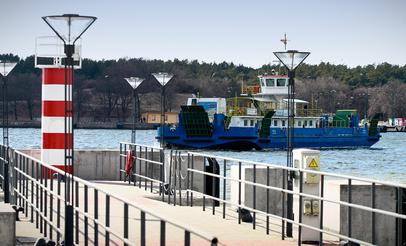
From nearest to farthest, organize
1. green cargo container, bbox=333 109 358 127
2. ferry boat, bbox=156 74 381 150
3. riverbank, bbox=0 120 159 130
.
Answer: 1. ferry boat, bbox=156 74 381 150
2. green cargo container, bbox=333 109 358 127
3. riverbank, bbox=0 120 159 130

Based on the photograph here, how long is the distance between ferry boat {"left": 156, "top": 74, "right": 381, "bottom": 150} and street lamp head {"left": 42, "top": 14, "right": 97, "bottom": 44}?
69539 millimetres

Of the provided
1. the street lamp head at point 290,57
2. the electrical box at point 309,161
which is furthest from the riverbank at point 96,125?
the electrical box at point 309,161

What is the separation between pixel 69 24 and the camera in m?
13.7

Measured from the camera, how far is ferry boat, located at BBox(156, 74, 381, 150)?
8694 cm

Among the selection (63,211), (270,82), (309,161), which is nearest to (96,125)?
(270,82)

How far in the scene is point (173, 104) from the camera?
543ft

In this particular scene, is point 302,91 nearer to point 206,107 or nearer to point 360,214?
point 206,107

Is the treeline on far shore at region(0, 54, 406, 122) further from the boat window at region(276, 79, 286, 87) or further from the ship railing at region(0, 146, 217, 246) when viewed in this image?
the ship railing at region(0, 146, 217, 246)

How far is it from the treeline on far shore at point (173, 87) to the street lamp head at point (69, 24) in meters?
130

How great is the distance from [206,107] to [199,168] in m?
75.0

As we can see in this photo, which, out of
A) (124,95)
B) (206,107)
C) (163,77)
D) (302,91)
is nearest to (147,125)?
(124,95)

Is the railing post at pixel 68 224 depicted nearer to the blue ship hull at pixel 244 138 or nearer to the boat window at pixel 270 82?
the blue ship hull at pixel 244 138

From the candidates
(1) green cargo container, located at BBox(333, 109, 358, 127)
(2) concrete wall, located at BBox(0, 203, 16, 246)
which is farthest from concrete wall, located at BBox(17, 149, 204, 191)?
(1) green cargo container, located at BBox(333, 109, 358, 127)

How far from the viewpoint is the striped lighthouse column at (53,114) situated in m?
20.8
